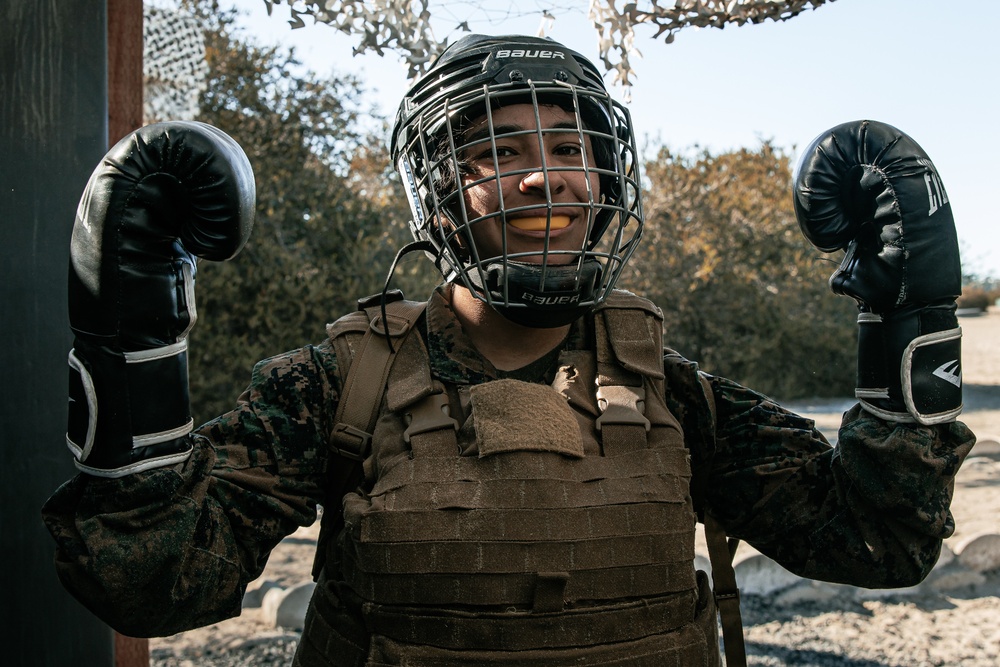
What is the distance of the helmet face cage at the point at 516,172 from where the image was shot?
1.72 metres

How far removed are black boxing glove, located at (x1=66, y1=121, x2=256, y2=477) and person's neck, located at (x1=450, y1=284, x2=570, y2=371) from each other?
593 mm

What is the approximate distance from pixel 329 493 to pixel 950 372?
4.14 feet

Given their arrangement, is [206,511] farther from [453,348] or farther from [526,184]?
[526,184]

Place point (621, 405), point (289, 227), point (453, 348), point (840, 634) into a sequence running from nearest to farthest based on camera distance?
point (621, 405), point (453, 348), point (840, 634), point (289, 227)

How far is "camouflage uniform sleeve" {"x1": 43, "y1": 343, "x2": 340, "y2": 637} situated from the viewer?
1461mm

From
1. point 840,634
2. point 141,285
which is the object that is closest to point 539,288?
point 141,285

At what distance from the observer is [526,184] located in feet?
5.82

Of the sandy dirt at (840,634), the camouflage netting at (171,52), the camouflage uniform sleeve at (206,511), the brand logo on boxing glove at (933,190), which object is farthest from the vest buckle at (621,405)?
the camouflage netting at (171,52)

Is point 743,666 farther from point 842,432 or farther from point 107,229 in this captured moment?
point 107,229

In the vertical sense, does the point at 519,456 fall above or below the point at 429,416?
below

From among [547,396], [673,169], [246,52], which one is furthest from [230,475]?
[673,169]

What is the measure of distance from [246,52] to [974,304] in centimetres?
1989

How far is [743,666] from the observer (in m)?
2.01

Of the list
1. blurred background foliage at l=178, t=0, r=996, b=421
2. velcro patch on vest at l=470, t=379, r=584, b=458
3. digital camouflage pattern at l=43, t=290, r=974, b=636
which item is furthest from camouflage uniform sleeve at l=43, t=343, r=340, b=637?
blurred background foliage at l=178, t=0, r=996, b=421
